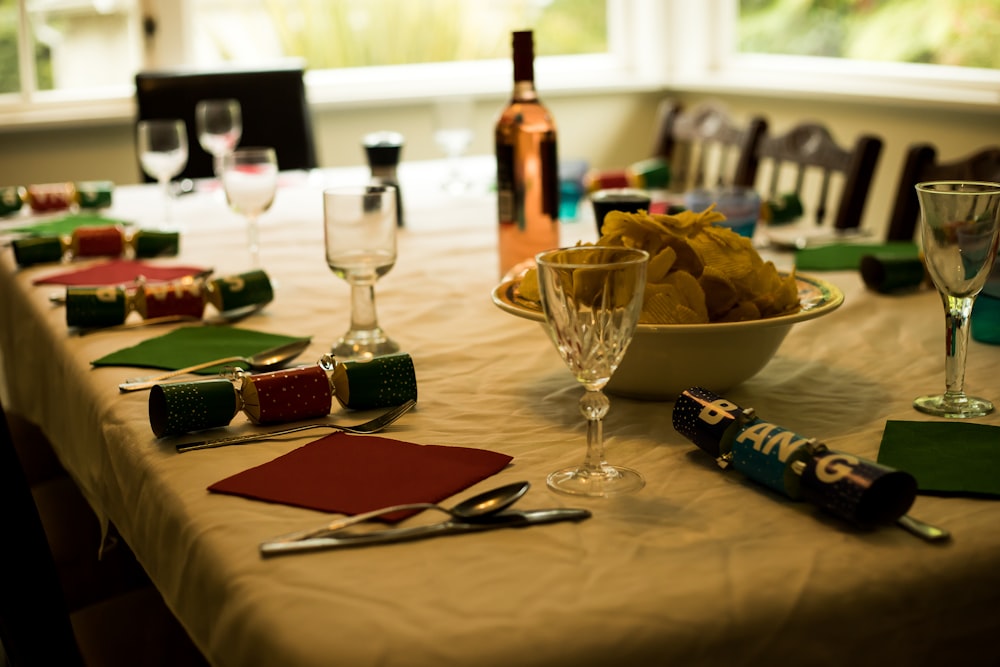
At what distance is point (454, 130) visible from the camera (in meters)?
2.33

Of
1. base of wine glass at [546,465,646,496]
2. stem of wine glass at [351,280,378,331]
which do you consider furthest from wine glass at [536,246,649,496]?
stem of wine glass at [351,280,378,331]

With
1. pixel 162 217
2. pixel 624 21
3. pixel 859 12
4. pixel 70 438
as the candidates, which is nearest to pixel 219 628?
pixel 70 438

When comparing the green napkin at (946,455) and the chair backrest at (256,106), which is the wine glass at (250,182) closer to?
the green napkin at (946,455)

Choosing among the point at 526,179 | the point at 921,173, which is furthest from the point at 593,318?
the point at 921,173

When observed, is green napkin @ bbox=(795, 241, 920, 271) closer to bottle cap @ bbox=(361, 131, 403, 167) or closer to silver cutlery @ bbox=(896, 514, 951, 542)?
bottle cap @ bbox=(361, 131, 403, 167)

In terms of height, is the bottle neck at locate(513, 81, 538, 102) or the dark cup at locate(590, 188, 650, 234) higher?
the bottle neck at locate(513, 81, 538, 102)

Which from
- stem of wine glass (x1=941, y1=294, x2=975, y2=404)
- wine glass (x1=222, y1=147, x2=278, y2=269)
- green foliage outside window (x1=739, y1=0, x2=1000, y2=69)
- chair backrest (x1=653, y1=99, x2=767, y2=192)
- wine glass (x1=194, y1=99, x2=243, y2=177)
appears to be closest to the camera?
stem of wine glass (x1=941, y1=294, x2=975, y2=404)

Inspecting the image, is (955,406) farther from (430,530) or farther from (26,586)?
(26,586)

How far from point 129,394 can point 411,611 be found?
540 mm

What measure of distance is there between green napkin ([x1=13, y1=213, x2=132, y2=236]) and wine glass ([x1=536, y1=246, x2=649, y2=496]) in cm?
139

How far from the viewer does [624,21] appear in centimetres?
434

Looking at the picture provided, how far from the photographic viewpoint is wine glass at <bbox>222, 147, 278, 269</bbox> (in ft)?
4.97

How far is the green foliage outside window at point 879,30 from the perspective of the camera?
310 centimetres

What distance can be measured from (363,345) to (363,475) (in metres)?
0.37
